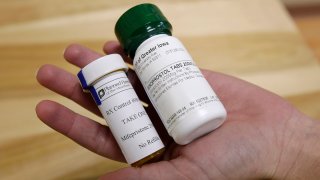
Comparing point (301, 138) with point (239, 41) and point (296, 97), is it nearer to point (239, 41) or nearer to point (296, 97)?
point (296, 97)

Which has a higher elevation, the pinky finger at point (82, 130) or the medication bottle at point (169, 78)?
the medication bottle at point (169, 78)

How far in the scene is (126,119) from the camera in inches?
18.4

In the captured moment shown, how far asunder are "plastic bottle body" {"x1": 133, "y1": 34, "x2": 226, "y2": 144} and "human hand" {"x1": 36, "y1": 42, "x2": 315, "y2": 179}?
3 centimetres

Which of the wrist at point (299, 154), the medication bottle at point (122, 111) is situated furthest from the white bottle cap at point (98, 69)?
the wrist at point (299, 154)

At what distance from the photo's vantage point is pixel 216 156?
0.46 meters

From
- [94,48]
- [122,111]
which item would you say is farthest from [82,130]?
[94,48]

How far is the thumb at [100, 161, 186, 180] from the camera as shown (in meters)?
0.43

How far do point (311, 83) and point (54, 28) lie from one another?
51 centimetres

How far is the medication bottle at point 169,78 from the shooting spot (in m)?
0.45

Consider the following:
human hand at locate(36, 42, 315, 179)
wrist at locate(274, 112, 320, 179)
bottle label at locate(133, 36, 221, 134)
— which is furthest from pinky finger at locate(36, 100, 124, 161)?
wrist at locate(274, 112, 320, 179)

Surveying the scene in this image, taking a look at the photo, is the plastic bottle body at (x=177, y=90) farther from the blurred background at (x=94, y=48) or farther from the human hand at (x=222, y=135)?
the blurred background at (x=94, y=48)

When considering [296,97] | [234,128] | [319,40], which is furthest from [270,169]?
[319,40]

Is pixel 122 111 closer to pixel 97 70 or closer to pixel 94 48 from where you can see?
pixel 97 70

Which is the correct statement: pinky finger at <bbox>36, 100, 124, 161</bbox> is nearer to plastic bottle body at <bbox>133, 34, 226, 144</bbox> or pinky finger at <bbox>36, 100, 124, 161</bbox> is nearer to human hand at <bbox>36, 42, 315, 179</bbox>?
human hand at <bbox>36, 42, 315, 179</bbox>
